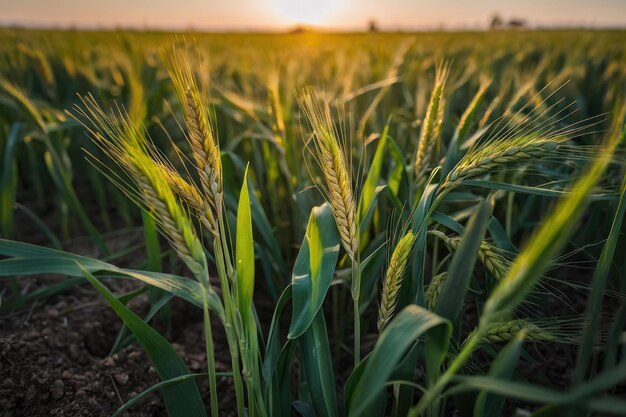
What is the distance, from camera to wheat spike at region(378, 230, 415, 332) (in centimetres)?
90

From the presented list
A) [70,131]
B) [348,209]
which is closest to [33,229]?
[70,131]

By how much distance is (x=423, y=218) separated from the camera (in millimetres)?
990

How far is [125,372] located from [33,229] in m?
1.67

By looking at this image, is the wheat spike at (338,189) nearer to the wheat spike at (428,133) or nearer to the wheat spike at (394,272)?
the wheat spike at (394,272)

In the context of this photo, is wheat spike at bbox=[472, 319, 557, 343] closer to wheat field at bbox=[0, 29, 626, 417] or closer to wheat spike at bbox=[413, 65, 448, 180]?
wheat field at bbox=[0, 29, 626, 417]

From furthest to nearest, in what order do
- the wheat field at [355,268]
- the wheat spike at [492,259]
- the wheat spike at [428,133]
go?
the wheat spike at [428,133] → the wheat spike at [492,259] → the wheat field at [355,268]

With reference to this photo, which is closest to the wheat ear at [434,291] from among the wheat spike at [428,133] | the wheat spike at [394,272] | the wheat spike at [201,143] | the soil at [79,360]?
the wheat spike at [394,272]

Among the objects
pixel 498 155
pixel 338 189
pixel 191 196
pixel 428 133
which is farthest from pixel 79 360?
pixel 498 155

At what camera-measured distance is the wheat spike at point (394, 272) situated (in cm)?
90

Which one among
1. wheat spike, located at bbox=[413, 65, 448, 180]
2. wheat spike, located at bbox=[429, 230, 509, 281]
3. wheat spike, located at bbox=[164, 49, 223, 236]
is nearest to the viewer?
wheat spike, located at bbox=[164, 49, 223, 236]

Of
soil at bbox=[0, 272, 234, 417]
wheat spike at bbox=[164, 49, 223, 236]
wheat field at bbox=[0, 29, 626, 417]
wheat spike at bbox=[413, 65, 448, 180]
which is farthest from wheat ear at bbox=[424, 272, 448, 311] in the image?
soil at bbox=[0, 272, 234, 417]

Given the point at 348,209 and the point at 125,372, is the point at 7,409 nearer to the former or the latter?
the point at 125,372

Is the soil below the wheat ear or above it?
below

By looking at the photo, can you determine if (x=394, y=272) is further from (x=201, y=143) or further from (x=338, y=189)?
(x=201, y=143)
